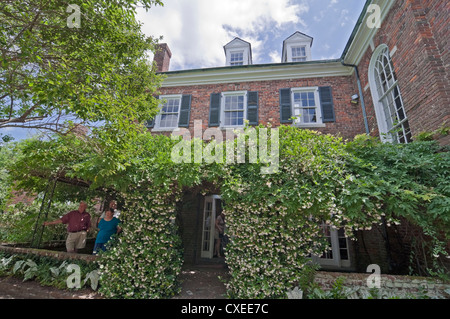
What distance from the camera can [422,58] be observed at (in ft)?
16.0

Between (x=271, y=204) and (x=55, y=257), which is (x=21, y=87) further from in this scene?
(x=271, y=204)

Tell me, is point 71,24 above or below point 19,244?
above

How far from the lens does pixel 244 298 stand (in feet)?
12.8

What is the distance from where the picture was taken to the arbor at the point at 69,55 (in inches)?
127

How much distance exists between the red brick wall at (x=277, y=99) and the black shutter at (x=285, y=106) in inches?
6.0

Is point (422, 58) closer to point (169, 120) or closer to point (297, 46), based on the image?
point (297, 46)

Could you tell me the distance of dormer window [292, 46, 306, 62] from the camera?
33.6 feet

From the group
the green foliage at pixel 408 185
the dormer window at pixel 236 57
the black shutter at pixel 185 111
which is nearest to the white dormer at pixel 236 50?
the dormer window at pixel 236 57

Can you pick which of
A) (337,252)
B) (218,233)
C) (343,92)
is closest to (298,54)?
(343,92)

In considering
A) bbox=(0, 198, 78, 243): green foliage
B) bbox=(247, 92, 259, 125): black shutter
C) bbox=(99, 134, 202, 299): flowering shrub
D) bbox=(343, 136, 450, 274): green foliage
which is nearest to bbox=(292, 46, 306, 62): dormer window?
bbox=(247, 92, 259, 125): black shutter

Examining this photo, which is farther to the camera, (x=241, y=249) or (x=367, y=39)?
(x=367, y=39)

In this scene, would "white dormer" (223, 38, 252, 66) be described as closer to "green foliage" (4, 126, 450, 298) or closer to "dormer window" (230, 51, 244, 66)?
"dormer window" (230, 51, 244, 66)
